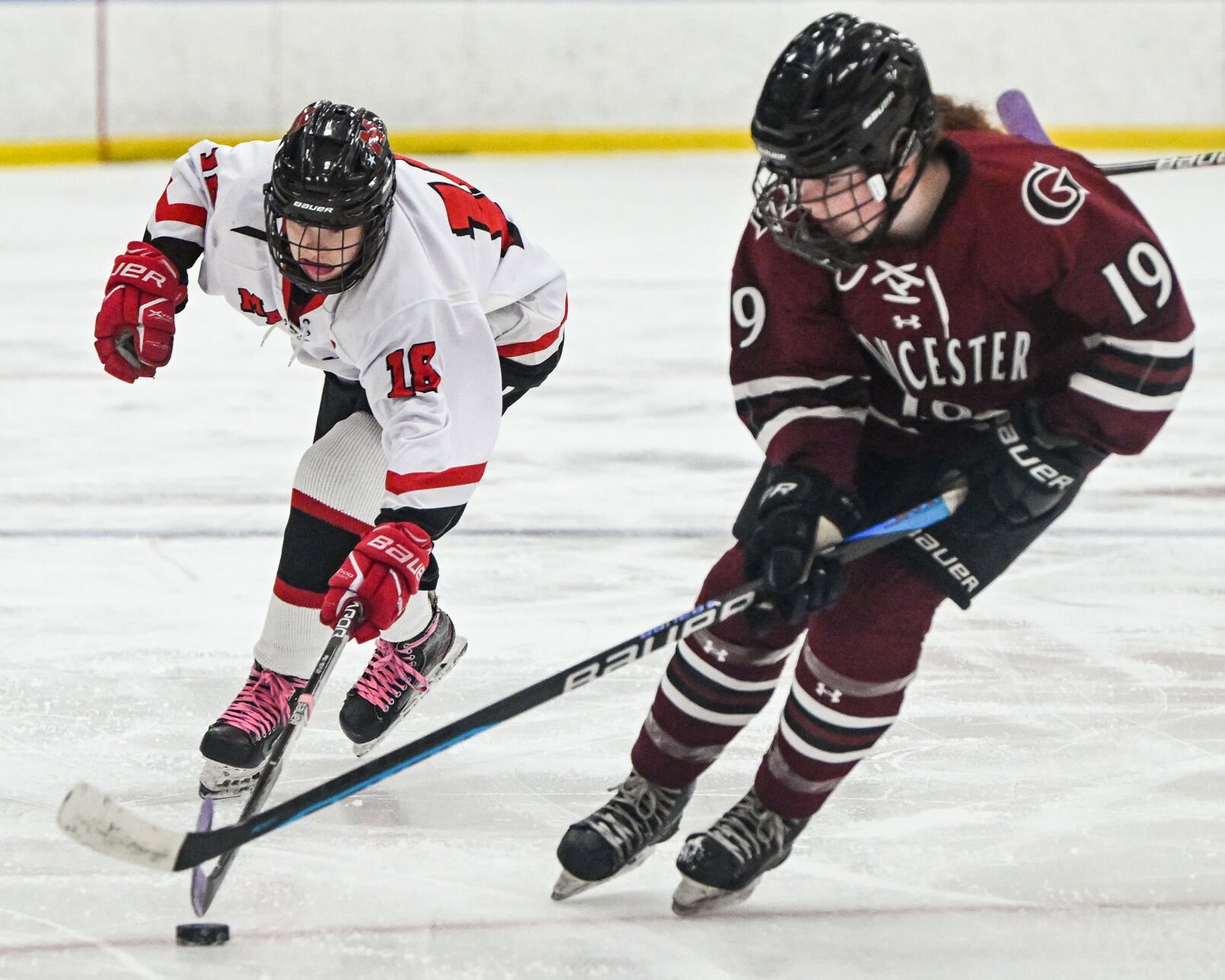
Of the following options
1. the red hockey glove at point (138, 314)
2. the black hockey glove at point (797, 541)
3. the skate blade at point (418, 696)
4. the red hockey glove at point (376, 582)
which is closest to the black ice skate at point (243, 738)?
the skate blade at point (418, 696)

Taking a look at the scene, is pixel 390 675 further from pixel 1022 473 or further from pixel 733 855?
pixel 1022 473

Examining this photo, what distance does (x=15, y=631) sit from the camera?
104 inches

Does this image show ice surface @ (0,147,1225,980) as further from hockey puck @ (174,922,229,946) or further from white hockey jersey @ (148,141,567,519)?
white hockey jersey @ (148,141,567,519)

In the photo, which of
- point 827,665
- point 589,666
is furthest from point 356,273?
point 827,665

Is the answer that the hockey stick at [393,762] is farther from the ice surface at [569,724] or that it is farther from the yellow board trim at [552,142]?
the yellow board trim at [552,142]

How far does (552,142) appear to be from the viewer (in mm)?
9281

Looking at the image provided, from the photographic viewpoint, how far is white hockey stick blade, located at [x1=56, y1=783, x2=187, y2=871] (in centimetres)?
163

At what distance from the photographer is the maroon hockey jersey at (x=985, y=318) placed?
167 cm

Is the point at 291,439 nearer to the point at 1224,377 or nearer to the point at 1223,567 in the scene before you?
the point at 1223,567

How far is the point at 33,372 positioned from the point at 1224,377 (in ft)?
10.1

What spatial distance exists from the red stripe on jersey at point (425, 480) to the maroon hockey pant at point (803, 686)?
33cm

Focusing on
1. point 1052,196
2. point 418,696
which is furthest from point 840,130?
point 418,696

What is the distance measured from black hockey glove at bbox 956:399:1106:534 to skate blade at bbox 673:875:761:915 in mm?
452

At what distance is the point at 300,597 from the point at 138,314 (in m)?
0.41
